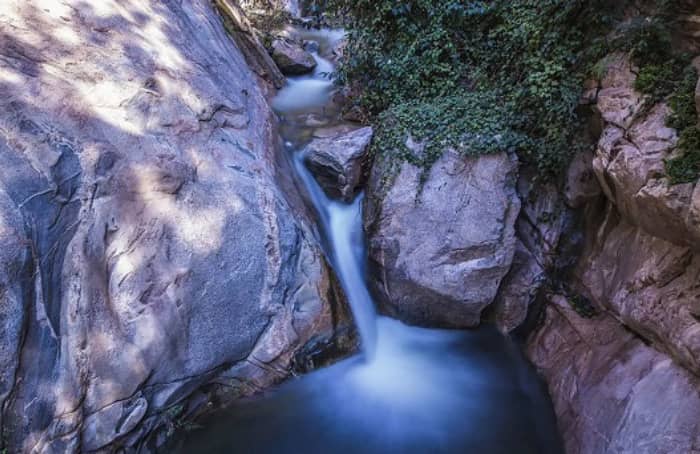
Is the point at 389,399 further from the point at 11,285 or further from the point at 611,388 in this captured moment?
the point at 11,285

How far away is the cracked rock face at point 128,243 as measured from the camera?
2986mm

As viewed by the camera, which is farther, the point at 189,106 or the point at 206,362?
the point at 189,106

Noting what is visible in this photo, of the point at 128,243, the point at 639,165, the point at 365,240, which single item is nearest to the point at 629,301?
the point at 639,165

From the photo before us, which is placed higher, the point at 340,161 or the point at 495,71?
the point at 495,71

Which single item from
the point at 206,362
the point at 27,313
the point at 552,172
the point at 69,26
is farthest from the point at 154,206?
the point at 552,172

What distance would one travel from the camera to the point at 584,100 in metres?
4.29

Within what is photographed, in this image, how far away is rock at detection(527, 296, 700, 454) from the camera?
301cm

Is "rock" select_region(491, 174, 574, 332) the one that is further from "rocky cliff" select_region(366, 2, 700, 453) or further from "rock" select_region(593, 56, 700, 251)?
"rock" select_region(593, 56, 700, 251)

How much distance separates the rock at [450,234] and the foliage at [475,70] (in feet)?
0.81

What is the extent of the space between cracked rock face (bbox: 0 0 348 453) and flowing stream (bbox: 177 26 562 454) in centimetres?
32

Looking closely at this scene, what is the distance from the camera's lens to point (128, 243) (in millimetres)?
3443

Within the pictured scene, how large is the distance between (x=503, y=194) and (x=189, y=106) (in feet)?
11.0

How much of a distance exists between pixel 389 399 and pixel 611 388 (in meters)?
1.96

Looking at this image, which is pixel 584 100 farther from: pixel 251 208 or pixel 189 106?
pixel 189 106
